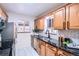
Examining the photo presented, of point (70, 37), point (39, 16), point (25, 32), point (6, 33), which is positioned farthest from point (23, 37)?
point (70, 37)

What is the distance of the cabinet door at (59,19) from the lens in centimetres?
269

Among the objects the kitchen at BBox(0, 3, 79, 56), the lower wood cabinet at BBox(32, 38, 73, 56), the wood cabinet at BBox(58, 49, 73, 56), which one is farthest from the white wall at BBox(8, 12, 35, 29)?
the wood cabinet at BBox(58, 49, 73, 56)

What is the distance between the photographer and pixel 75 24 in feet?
8.45

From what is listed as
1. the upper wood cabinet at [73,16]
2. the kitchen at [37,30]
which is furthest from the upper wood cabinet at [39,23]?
the upper wood cabinet at [73,16]

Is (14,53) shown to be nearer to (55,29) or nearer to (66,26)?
(55,29)

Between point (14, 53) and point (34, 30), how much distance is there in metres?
0.50

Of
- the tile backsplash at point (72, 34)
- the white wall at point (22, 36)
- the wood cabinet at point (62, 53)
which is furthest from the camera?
the tile backsplash at point (72, 34)

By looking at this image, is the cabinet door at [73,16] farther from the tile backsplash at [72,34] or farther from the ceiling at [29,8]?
the ceiling at [29,8]

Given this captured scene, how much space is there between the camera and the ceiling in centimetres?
248

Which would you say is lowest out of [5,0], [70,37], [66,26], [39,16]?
[70,37]

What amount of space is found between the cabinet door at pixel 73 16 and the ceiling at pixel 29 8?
0.28 meters

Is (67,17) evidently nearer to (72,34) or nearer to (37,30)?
(72,34)

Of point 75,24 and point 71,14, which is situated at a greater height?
point 71,14

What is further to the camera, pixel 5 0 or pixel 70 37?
pixel 70 37
